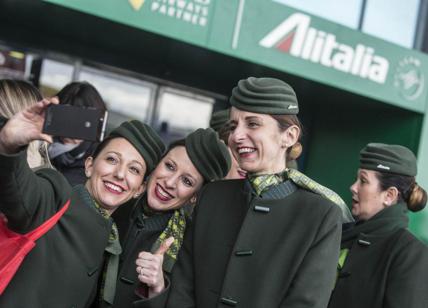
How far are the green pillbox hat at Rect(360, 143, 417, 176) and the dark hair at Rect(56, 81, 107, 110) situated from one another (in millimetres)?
1850

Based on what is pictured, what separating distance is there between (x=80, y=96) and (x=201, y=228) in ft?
6.38

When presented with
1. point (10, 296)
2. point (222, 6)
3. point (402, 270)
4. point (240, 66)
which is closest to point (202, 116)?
point (240, 66)

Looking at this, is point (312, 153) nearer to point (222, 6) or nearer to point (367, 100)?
point (367, 100)

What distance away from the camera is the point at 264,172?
2.26 meters

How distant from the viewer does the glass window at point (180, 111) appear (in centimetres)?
834

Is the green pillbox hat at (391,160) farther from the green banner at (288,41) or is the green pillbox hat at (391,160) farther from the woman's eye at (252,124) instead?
the green banner at (288,41)

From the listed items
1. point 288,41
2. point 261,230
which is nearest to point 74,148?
point 261,230

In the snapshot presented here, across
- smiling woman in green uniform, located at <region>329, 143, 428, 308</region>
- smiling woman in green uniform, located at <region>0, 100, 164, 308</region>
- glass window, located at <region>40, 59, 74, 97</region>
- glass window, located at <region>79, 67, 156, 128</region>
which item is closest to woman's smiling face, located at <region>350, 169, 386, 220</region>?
smiling woman in green uniform, located at <region>329, 143, 428, 308</region>

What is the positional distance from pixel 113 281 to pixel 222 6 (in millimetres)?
4592

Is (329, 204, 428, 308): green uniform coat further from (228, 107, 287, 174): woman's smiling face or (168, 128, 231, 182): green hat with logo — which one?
(228, 107, 287, 174): woman's smiling face

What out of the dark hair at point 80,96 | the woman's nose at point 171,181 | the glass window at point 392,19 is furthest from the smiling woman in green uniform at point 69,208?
the glass window at point 392,19

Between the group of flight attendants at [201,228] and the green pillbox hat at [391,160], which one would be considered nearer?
the group of flight attendants at [201,228]

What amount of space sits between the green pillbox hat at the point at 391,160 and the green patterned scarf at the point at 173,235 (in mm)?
1203

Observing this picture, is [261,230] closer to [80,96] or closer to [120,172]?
[120,172]
